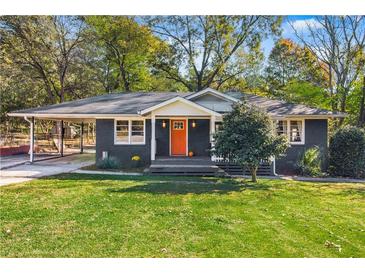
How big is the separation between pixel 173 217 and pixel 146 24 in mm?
18181

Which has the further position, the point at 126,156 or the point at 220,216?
the point at 126,156

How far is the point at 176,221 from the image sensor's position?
5203mm

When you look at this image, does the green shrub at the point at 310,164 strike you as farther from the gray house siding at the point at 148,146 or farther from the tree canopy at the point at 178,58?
the tree canopy at the point at 178,58

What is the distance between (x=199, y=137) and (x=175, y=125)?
1130mm

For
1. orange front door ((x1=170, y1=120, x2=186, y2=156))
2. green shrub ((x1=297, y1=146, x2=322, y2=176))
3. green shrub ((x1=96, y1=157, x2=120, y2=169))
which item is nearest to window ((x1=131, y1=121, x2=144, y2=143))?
green shrub ((x1=96, y1=157, x2=120, y2=169))

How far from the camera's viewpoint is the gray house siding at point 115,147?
12.5 meters

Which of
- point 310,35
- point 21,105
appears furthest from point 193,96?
point 21,105

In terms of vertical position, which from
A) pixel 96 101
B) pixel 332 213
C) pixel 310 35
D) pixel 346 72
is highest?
pixel 310 35

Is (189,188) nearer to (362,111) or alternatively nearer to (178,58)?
(362,111)

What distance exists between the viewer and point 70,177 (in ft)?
31.0

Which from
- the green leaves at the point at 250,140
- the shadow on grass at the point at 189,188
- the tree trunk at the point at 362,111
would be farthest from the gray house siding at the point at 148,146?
the tree trunk at the point at 362,111

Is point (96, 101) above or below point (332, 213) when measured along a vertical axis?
above

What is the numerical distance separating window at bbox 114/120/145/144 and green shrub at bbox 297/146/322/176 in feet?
20.0

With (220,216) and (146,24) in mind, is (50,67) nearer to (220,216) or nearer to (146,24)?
(146,24)
